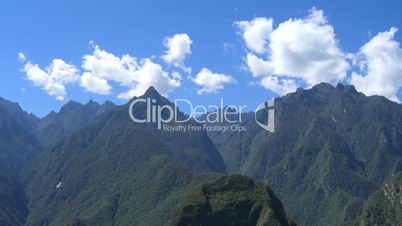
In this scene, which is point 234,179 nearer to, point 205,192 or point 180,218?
point 205,192

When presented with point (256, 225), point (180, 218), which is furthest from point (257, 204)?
point (180, 218)

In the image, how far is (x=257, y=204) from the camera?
162750mm

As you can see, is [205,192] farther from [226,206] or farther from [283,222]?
[283,222]

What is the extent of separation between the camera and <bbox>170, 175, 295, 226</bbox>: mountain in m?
160

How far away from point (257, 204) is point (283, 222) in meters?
8.45

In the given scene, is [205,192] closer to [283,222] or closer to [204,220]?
[204,220]

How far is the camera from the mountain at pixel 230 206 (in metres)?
160

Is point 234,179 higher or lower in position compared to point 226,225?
higher

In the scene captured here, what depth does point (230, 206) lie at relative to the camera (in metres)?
161

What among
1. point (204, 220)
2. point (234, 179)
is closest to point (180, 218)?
point (204, 220)

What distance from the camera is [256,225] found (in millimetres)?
159125

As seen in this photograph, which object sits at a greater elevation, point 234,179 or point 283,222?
point 234,179

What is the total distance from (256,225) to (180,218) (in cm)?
1916

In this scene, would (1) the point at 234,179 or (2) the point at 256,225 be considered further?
(1) the point at 234,179
